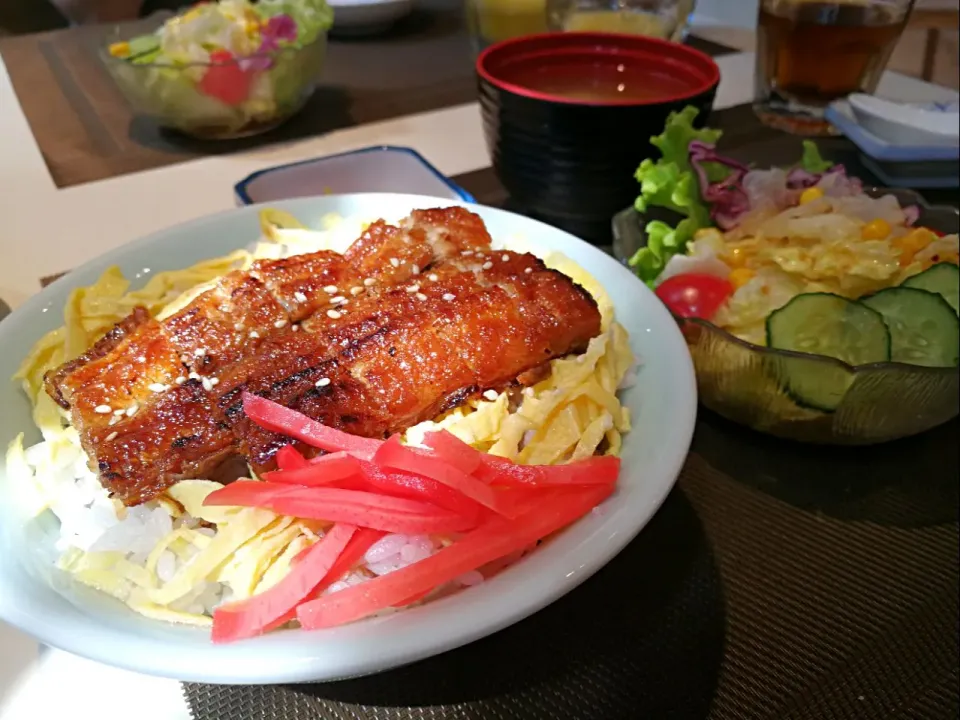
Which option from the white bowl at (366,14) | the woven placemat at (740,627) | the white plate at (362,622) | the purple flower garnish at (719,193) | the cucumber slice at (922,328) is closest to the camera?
the white plate at (362,622)

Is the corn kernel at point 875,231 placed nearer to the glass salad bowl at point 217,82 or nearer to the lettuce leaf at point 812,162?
the lettuce leaf at point 812,162

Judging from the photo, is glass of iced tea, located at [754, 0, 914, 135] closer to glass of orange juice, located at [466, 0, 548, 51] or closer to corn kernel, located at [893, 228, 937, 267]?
glass of orange juice, located at [466, 0, 548, 51]

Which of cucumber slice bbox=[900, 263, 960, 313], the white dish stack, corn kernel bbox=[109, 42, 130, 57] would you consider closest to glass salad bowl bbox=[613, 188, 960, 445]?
cucumber slice bbox=[900, 263, 960, 313]

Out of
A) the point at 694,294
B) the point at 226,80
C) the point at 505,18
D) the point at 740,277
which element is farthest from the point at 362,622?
the point at 505,18

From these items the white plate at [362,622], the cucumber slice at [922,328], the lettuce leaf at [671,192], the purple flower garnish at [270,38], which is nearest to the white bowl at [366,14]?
the purple flower garnish at [270,38]

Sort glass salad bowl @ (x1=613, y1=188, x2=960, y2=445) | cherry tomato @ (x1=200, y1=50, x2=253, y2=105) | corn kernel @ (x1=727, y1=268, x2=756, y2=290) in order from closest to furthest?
glass salad bowl @ (x1=613, y1=188, x2=960, y2=445), corn kernel @ (x1=727, y1=268, x2=756, y2=290), cherry tomato @ (x1=200, y1=50, x2=253, y2=105)

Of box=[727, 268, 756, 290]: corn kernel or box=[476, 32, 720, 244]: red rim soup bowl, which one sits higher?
box=[476, 32, 720, 244]: red rim soup bowl

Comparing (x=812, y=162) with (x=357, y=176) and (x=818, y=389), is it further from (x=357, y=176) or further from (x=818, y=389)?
(x=357, y=176)
